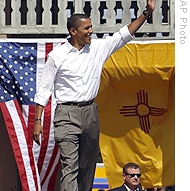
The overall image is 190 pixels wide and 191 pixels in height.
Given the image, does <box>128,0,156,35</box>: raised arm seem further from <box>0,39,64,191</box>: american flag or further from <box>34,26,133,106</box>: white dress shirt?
<box>0,39,64,191</box>: american flag

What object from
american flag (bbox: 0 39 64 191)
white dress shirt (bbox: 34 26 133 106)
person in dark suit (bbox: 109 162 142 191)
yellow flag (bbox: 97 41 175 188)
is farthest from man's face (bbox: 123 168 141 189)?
white dress shirt (bbox: 34 26 133 106)

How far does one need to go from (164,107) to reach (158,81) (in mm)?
310

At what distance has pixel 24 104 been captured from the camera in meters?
8.05

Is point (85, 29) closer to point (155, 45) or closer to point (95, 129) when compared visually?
point (95, 129)

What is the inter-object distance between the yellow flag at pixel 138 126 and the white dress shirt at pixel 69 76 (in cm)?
195

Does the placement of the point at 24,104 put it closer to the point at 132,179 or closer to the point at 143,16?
the point at 132,179

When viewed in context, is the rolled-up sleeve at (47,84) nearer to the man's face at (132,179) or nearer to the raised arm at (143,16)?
the raised arm at (143,16)

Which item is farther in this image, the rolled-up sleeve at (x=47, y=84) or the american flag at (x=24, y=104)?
the american flag at (x=24, y=104)

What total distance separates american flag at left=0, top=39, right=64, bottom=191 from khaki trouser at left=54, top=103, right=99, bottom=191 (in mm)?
1917

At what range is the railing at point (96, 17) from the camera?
818 centimetres

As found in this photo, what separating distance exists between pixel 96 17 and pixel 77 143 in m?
2.60

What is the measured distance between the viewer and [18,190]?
8.84 metres

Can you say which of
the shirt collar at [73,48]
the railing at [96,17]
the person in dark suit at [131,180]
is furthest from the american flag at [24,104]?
the shirt collar at [73,48]
